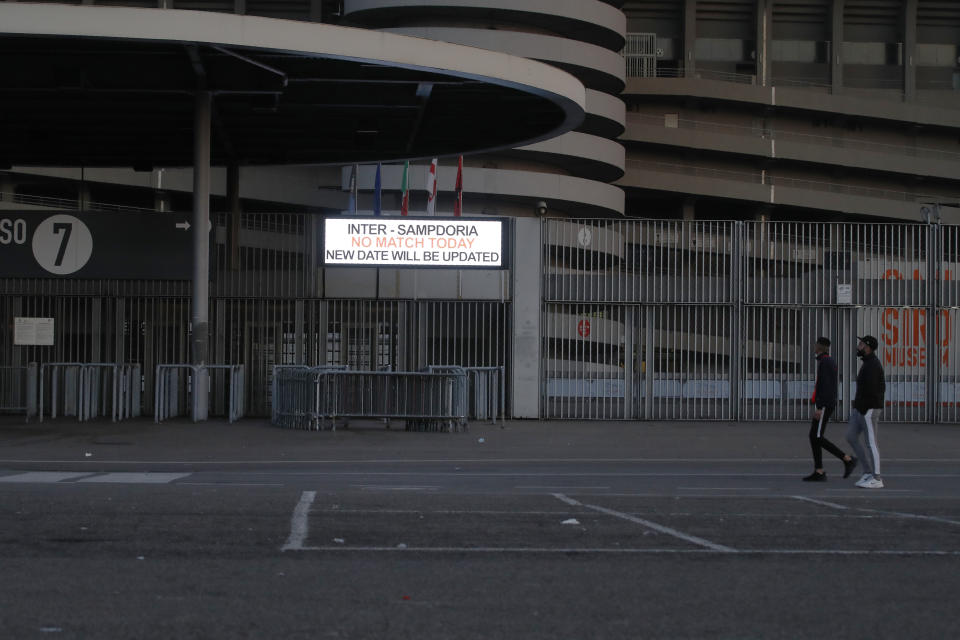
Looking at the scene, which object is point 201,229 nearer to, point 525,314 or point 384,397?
point 384,397

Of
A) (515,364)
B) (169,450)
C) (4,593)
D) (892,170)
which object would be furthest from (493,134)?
(892,170)

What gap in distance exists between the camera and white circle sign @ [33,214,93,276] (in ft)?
81.1

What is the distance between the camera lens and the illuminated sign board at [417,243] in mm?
24484

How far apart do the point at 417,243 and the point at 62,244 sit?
691cm

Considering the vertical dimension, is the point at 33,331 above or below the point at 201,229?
below

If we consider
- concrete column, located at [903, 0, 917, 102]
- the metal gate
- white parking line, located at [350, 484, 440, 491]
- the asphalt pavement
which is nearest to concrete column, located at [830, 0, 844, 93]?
concrete column, located at [903, 0, 917, 102]

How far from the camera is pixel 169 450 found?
60.7 ft

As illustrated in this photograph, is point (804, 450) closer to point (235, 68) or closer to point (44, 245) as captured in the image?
point (235, 68)

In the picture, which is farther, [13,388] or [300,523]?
[13,388]

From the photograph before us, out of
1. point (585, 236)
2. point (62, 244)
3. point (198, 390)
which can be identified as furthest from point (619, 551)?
point (62, 244)

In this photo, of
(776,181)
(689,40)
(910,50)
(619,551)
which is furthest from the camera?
(776,181)

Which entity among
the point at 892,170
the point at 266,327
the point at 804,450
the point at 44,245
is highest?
the point at 892,170

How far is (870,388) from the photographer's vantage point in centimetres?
1391

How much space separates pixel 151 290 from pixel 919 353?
15.6m
